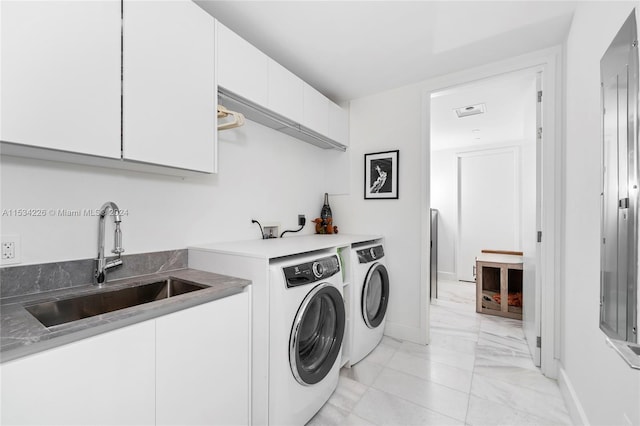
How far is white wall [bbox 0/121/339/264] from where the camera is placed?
1.21m

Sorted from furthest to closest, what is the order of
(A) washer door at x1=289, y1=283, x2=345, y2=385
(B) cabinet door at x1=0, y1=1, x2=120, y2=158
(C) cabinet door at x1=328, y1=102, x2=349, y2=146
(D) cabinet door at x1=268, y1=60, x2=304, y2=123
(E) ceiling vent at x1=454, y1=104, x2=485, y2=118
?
(E) ceiling vent at x1=454, y1=104, x2=485, y2=118 < (C) cabinet door at x1=328, y1=102, x2=349, y2=146 < (D) cabinet door at x1=268, y1=60, x2=304, y2=123 < (A) washer door at x1=289, y1=283, x2=345, y2=385 < (B) cabinet door at x1=0, y1=1, x2=120, y2=158

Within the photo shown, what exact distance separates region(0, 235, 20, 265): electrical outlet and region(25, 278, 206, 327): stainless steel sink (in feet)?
0.78

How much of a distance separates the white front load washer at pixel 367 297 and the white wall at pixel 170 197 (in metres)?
0.74

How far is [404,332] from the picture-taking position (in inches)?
103

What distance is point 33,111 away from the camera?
95 cm

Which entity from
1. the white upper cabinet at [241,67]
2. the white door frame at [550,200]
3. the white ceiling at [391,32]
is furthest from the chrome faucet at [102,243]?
the white door frame at [550,200]

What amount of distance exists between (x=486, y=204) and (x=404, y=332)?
3213mm

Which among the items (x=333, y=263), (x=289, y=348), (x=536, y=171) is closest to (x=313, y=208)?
(x=333, y=263)

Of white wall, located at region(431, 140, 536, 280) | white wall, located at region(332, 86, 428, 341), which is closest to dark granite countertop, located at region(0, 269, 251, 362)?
white wall, located at region(332, 86, 428, 341)

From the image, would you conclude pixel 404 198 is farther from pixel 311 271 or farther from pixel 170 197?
pixel 170 197

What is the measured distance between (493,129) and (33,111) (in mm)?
4634

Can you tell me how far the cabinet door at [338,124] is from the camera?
2641 millimetres

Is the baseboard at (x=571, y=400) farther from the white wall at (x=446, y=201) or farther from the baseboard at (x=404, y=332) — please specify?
the white wall at (x=446, y=201)

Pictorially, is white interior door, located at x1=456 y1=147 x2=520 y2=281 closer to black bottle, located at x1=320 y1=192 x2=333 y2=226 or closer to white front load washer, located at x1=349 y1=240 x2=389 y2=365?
white front load washer, located at x1=349 y1=240 x2=389 y2=365
